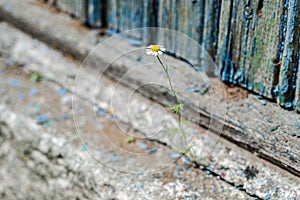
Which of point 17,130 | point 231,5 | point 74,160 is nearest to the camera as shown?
point 231,5

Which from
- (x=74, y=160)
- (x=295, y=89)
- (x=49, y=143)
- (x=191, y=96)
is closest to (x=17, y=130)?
(x=49, y=143)

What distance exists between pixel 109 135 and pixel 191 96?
37 centimetres

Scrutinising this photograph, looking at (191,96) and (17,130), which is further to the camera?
(17,130)

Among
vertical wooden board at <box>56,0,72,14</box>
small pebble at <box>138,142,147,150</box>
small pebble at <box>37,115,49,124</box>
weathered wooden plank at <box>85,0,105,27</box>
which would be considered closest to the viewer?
small pebble at <box>138,142,147,150</box>

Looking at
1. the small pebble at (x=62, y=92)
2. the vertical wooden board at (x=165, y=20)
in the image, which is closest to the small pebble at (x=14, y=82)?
the small pebble at (x=62, y=92)

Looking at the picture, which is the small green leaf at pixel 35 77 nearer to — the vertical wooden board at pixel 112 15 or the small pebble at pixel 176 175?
the vertical wooden board at pixel 112 15

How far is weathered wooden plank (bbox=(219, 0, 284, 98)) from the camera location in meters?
1.97

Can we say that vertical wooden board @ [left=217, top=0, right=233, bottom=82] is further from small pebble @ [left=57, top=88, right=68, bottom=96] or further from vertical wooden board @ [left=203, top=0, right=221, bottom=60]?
small pebble @ [left=57, top=88, right=68, bottom=96]

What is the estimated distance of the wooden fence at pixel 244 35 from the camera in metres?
1.94

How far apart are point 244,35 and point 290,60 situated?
0.21 meters

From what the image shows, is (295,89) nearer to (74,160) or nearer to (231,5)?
(231,5)

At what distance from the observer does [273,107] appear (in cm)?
208

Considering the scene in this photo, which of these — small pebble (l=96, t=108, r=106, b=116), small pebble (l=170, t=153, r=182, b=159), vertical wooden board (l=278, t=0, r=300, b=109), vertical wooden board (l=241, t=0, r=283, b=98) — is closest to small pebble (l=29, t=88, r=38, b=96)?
small pebble (l=96, t=108, r=106, b=116)

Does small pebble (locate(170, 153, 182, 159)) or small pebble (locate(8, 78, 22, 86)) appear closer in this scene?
small pebble (locate(170, 153, 182, 159))
